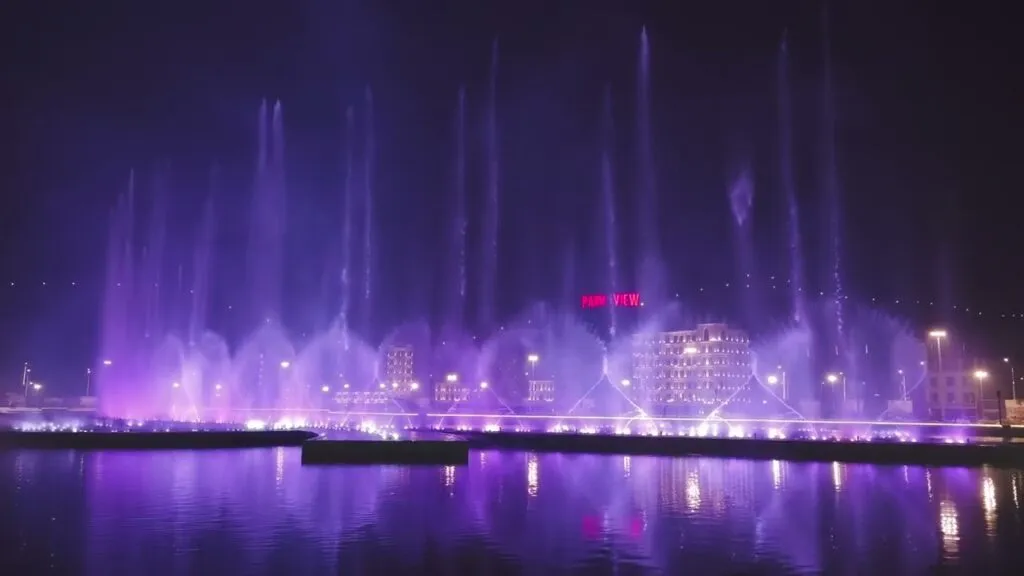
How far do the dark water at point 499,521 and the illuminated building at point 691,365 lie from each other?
9191 cm

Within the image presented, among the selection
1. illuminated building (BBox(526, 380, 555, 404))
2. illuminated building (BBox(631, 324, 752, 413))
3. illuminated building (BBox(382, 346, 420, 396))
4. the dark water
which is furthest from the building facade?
illuminated building (BBox(382, 346, 420, 396))

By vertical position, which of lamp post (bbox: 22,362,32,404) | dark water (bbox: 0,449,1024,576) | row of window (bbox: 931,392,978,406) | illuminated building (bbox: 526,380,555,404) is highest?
lamp post (bbox: 22,362,32,404)

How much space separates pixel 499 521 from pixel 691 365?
107328mm

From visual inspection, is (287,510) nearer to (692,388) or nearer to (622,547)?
(622,547)

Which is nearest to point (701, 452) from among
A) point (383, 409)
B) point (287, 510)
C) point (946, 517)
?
point (946, 517)

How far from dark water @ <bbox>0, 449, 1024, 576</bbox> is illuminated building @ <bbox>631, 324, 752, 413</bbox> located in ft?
302

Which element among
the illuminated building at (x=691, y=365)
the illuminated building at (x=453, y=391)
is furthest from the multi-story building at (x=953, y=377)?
the illuminated building at (x=453, y=391)

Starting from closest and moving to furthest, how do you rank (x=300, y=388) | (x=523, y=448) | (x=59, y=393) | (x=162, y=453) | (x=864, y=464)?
(x=864, y=464), (x=162, y=453), (x=523, y=448), (x=59, y=393), (x=300, y=388)

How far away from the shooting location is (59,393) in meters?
91.4

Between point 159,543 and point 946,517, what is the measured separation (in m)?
13.0

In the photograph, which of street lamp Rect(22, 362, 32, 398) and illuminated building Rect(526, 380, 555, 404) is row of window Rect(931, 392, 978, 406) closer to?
illuminated building Rect(526, 380, 555, 404)

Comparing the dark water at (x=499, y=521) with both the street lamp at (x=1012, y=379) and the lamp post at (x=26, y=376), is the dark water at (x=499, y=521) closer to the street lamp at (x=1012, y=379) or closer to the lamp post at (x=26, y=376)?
the street lamp at (x=1012, y=379)

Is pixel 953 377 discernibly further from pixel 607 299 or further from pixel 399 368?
pixel 399 368

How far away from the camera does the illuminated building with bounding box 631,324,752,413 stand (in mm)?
114375
